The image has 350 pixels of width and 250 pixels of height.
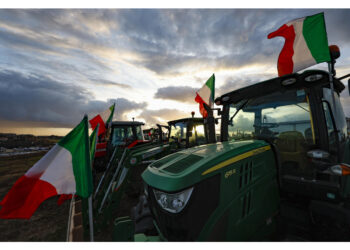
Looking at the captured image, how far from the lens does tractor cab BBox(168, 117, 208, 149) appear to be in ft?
23.6

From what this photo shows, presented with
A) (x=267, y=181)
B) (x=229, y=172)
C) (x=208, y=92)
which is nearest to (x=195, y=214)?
(x=229, y=172)

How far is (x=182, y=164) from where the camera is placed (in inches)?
65.6

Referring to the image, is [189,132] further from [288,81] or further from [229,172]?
[229,172]

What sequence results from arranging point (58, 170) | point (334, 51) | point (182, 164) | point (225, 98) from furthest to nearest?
point (225, 98)
point (334, 51)
point (58, 170)
point (182, 164)

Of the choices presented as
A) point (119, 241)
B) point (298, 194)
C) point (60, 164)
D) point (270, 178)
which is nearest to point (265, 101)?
point (270, 178)

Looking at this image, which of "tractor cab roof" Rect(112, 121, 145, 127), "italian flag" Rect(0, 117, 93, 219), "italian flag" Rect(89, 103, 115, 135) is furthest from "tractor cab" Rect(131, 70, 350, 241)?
"tractor cab roof" Rect(112, 121, 145, 127)

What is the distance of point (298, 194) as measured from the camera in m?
1.86

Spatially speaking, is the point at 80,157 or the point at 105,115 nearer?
the point at 80,157

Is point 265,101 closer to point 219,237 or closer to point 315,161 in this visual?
point 315,161

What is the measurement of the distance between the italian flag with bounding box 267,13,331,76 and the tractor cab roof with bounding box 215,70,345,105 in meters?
0.60

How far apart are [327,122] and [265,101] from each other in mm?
733

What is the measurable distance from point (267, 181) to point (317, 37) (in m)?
2.44

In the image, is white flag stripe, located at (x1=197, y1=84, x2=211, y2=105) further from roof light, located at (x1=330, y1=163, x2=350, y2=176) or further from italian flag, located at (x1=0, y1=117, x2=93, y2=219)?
italian flag, located at (x1=0, y1=117, x2=93, y2=219)

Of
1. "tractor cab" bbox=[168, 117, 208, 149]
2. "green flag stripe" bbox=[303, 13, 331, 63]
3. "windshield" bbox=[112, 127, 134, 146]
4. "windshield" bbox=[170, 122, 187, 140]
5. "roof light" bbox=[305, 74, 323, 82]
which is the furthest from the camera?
"windshield" bbox=[170, 122, 187, 140]
